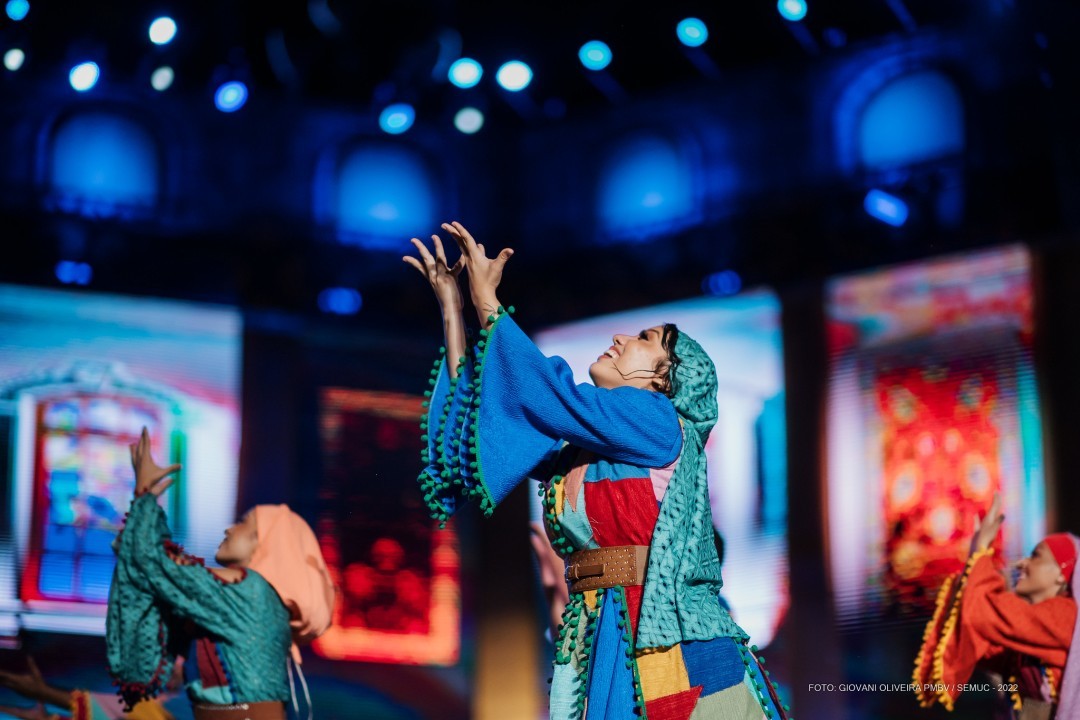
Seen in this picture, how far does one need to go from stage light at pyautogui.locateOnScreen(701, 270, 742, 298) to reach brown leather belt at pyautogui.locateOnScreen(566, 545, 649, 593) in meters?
3.92

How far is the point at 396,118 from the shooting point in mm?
7641

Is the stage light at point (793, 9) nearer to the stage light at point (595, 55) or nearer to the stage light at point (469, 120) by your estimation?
the stage light at point (595, 55)

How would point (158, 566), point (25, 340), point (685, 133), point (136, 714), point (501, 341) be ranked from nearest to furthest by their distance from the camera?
point (501, 341), point (158, 566), point (136, 714), point (25, 340), point (685, 133)

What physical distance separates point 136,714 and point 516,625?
8.62 ft

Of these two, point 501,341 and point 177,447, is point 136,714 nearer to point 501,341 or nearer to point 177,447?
point 177,447

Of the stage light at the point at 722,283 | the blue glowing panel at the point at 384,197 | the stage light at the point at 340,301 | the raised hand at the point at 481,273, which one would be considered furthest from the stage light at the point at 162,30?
the raised hand at the point at 481,273

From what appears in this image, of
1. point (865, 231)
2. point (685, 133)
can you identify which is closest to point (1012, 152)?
point (865, 231)

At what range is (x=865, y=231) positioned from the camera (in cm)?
659

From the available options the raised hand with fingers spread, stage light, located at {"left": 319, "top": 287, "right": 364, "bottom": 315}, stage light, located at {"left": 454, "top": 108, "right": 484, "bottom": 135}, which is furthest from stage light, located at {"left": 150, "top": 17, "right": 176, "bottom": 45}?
the raised hand with fingers spread

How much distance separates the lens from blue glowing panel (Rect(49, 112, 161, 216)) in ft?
22.6

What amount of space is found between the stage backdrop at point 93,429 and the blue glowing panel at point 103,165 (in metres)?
0.50

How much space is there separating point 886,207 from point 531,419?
390 cm

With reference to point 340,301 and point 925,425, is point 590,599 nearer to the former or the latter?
point 925,425

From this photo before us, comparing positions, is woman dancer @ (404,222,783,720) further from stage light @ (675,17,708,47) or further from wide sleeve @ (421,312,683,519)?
stage light @ (675,17,708,47)
